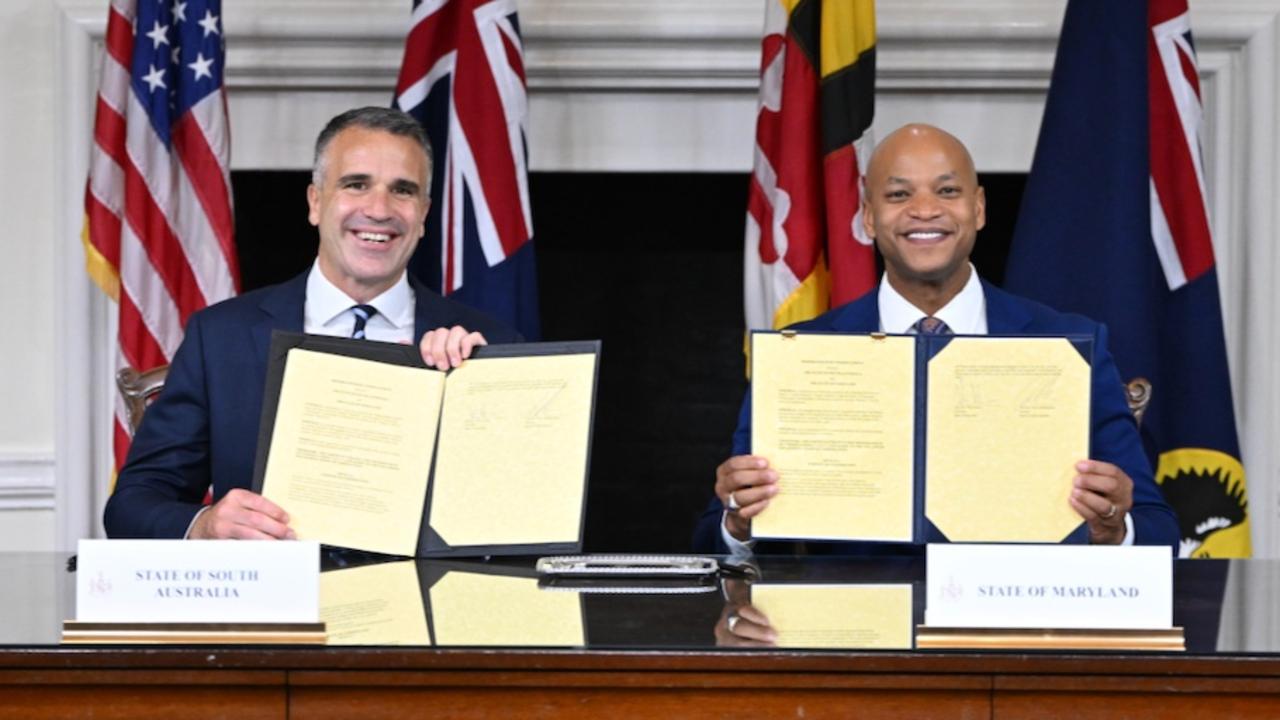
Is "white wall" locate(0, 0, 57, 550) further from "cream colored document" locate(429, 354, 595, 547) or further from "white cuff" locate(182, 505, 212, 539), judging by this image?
"cream colored document" locate(429, 354, 595, 547)

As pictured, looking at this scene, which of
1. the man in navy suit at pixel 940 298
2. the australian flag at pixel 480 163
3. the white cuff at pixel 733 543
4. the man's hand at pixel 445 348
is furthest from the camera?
the australian flag at pixel 480 163

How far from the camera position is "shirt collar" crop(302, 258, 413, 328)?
268cm

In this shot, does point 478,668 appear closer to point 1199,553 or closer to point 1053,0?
point 1199,553

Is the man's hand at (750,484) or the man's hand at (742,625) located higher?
the man's hand at (750,484)

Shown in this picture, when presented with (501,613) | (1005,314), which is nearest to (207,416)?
(501,613)

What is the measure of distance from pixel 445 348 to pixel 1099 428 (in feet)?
3.37

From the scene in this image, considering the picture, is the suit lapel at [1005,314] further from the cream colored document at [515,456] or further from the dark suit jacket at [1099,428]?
the cream colored document at [515,456]

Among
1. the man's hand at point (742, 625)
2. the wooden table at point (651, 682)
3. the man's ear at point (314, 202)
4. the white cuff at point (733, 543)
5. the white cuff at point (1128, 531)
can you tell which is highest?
the man's ear at point (314, 202)

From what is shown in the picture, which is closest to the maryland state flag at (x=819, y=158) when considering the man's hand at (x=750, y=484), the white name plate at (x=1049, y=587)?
the man's hand at (x=750, y=484)

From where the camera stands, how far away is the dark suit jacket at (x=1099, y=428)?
2.51m

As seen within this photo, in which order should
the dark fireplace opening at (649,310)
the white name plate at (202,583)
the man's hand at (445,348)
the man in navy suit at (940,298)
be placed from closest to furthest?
the white name plate at (202,583) < the man's hand at (445,348) < the man in navy suit at (940,298) < the dark fireplace opening at (649,310)

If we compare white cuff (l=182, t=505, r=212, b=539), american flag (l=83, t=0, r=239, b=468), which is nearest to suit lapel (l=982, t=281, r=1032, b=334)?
white cuff (l=182, t=505, r=212, b=539)

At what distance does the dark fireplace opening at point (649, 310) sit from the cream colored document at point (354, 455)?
7.41ft

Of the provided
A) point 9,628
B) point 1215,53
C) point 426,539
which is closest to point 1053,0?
point 1215,53
